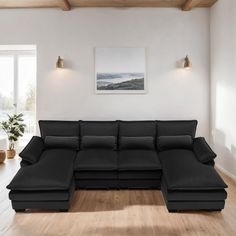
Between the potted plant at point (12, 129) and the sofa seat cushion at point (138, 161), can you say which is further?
the potted plant at point (12, 129)

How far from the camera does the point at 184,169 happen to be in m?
3.82

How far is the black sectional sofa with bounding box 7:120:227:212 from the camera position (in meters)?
3.56

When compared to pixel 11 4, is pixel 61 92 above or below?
below

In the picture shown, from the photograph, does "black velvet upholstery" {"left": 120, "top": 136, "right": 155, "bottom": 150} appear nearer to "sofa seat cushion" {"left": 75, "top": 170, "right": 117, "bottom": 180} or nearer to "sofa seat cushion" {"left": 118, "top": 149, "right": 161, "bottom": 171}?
"sofa seat cushion" {"left": 118, "top": 149, "right": 161, "bottom": 171}

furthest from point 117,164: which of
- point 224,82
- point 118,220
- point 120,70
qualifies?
point 224,82

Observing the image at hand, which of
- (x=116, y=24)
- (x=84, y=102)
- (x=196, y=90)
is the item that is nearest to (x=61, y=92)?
(x=84, y=102)

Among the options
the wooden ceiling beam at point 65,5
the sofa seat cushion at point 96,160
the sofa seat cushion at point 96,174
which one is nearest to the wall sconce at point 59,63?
the wooden ceiling beam at point 65,5

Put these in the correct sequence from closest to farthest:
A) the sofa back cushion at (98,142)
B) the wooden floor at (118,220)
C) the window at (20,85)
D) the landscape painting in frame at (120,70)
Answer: the wooden floor at (118,220), the sofa back cushion at (98,142), the landscape painting in frame at (120,70), the window at (20,85)

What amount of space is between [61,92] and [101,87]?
2.69ft

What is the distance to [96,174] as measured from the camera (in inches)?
174

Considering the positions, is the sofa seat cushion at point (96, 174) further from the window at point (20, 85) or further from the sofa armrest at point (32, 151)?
the window at point (20, 85)

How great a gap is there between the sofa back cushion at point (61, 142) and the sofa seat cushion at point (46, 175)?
0.47 meters

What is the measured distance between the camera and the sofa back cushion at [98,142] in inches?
193

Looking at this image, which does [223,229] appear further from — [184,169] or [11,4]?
[11,4]
